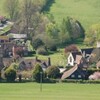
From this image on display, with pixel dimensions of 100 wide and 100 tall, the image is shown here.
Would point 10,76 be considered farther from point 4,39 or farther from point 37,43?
point 4,39

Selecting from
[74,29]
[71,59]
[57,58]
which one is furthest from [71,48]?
[74,29]

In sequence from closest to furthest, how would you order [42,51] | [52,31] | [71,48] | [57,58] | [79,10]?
[57,58], [42,51], [71,48], [52,31], [79,10]

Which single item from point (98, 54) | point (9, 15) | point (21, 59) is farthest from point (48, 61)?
point (9, 15)

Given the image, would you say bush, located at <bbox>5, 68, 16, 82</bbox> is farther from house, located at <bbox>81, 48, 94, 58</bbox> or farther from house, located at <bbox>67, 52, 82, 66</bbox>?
house, located at <bbox>81, 48, 94, 58</bbox>

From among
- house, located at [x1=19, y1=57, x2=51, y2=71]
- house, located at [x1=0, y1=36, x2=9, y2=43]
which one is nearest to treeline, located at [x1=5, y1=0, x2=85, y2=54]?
house, located at [x1=0, y1=36, x2=9, y2=43]

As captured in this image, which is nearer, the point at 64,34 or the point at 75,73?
the point at 75,73

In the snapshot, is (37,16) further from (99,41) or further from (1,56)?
(1,56)
